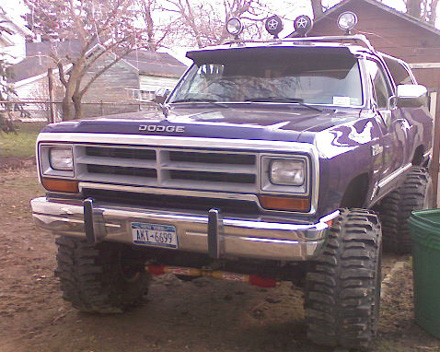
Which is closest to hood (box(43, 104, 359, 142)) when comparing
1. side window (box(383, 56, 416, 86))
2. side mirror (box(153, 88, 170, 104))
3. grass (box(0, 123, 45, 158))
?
side mirror (box(153, 88, 170, 104))

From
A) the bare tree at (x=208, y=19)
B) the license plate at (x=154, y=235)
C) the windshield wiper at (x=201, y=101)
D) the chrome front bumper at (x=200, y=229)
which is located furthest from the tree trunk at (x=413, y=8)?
the license plate at (x=154, y=235)

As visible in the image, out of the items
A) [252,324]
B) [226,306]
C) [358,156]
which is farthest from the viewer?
[226,306]

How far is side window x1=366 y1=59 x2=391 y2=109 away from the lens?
4438 mm

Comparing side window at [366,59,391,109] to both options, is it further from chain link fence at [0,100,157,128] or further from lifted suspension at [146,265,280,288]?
chain link fence at [0,100,157,128]

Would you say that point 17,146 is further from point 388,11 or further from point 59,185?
point 59,185

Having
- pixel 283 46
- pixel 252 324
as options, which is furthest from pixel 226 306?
pixel 283 46

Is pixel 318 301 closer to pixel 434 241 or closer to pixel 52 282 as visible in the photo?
pixel 434 241

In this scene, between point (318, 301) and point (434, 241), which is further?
point (434, 241)

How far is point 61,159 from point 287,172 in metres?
1.57

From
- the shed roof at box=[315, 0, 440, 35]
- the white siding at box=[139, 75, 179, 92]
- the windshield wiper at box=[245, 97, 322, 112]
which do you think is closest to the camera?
the windshield wiper at box=[245, 97, 322, 112]

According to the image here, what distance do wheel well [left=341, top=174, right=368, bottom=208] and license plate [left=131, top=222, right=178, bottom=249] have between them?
1.24 metres

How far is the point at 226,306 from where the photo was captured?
14.0 ft

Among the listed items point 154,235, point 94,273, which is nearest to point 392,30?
point 94,273

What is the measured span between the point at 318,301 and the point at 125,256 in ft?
5.19
